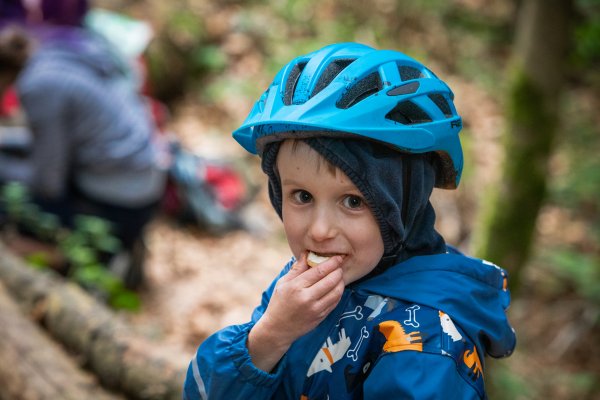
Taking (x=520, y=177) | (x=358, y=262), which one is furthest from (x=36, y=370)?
(x=520, y=177)

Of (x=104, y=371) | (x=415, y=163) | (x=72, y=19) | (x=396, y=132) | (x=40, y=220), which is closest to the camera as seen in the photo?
(x=396, y=132)

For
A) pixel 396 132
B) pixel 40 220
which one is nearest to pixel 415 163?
pixel 396 132

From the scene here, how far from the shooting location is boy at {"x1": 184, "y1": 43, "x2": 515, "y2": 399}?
5.46 feet

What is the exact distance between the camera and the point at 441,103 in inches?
73.1

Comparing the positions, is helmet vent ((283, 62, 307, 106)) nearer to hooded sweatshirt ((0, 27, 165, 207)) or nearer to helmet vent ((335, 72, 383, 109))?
helmet vent ((335, 72, 383, 109))

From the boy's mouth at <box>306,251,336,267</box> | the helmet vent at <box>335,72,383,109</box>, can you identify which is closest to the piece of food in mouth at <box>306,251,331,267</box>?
the boy's mouth at <box>306,251,336,267</box>

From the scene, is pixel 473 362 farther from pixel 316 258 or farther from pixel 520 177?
pixel 520 177

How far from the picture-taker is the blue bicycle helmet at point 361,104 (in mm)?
1661

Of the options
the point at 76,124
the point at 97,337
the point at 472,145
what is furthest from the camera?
the point at 472,145

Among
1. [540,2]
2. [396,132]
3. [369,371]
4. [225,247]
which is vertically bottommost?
[225,247]

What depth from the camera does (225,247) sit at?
6.52 metres

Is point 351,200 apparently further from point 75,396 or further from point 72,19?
point 72,19

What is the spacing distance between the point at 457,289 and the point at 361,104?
1.79ft

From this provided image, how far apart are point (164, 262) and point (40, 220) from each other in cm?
139
